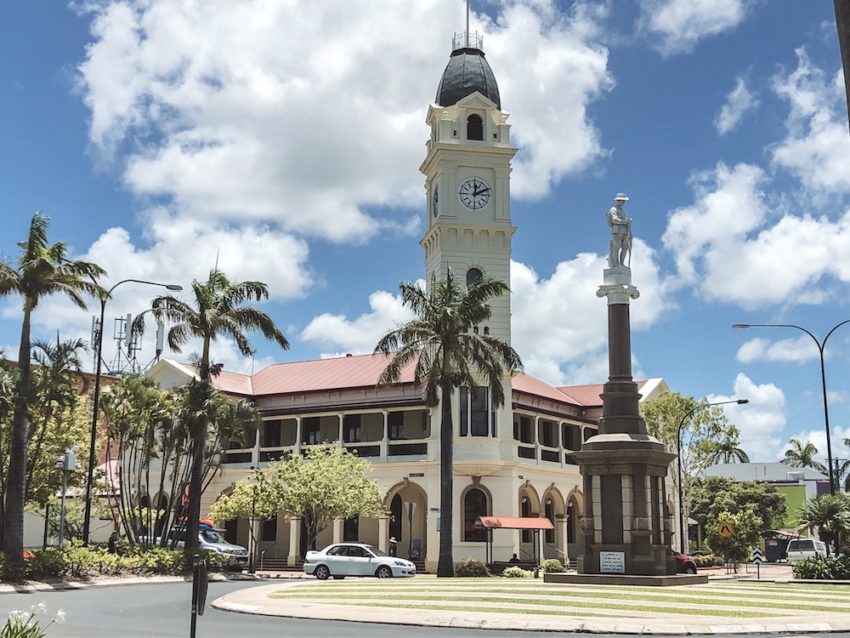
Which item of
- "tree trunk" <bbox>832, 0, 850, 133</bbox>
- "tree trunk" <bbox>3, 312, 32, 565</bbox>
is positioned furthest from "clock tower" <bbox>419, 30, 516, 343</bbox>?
"tree trunk" <bbox>832, 0, 850, 133</bbox>

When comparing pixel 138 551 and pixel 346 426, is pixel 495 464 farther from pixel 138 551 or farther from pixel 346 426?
pixel 138 551

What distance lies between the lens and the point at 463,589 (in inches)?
987

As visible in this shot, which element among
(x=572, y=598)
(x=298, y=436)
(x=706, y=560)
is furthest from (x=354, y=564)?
(x=706, y=560)

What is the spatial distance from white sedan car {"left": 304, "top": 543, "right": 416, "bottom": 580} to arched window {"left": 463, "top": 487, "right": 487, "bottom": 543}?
491 inches

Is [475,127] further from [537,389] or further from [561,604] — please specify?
[561,604]

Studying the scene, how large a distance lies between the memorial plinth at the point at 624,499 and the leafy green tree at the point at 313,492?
16.2 meters

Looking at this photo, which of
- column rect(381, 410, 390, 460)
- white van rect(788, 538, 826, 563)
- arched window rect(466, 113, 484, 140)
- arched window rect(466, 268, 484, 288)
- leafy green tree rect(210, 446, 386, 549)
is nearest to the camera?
leafy green tree rect(210, 446, 386, 549)

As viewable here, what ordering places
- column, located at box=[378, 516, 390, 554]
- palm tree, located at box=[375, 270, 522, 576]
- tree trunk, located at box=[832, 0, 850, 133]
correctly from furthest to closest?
column, located at box=[378, 516, 390, 554] < palm tree, located at box=[375, 270, 522, 576] < tree trunk, located at box=[832, 0, 850, 133]

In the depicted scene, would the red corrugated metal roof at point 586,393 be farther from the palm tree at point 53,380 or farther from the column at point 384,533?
the palm tree at point 53,380

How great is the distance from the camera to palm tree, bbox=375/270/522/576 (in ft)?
120

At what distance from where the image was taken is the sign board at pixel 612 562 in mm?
28484


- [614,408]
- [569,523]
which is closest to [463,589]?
[614,408]

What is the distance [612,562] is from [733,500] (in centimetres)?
4769

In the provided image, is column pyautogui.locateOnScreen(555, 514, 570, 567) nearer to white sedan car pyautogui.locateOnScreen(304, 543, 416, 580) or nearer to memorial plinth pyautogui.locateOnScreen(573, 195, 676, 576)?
white sedan car pyautogui.locateOnScreen(304, 543, 416, 580)
